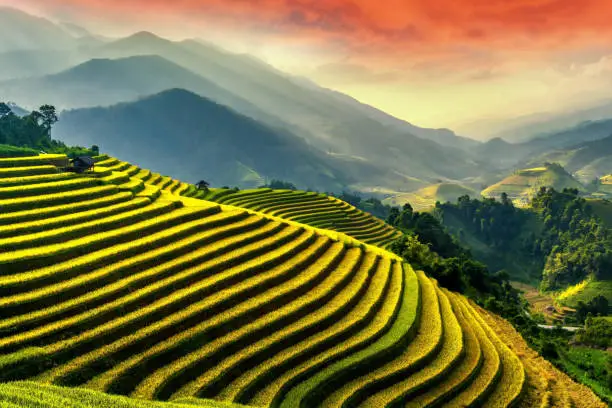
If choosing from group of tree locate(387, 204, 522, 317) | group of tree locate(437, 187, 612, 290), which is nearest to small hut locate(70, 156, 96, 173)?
group of tree locate(387, 204, 522, 317)

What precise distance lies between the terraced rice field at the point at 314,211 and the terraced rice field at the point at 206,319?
22.4 metres

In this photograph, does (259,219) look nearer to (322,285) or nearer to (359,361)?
(322,285)

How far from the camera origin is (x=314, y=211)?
57.0 metres

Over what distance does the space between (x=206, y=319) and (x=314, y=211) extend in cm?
3928

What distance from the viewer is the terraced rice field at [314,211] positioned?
5119 cm

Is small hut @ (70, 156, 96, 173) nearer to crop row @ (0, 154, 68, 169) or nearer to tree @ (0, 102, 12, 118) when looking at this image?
crop row @ (0, 154, 68, 169)

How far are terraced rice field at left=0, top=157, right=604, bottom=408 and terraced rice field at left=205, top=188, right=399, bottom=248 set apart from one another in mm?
22363

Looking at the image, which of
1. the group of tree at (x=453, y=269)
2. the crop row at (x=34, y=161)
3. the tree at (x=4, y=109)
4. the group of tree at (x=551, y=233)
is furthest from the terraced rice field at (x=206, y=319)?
the group of tree at (x=551, y=233)

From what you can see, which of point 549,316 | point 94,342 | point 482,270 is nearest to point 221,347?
point 94,342

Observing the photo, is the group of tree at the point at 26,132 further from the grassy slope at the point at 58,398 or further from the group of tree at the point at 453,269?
the grassy slope at the point at 58,398

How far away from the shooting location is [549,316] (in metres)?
68.8

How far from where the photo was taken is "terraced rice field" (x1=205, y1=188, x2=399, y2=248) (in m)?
51.2

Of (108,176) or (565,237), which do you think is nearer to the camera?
(108,176)

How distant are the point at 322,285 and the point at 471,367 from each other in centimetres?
788
